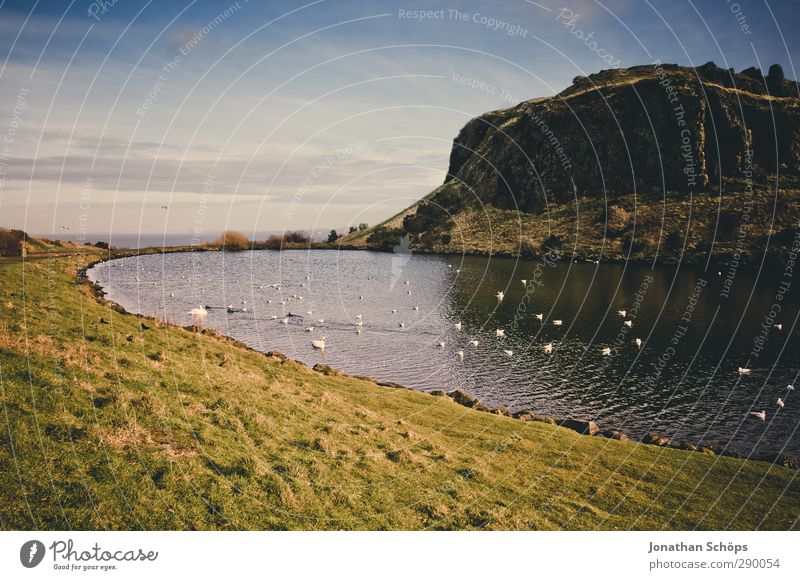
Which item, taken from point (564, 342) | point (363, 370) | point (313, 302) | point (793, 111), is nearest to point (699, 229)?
point (793, 111)

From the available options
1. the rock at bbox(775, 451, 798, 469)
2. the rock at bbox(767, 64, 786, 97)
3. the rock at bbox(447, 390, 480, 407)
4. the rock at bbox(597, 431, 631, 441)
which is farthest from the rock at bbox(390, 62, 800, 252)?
the rock at bbox(775, 451, 798, 469)

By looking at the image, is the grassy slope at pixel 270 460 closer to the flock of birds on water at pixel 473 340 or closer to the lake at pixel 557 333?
the lake at pixel 557 333

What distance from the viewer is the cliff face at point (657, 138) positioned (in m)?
159

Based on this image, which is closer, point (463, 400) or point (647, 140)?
point (463, 400)

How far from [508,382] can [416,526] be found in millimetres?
26486

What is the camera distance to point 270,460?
50.8ft

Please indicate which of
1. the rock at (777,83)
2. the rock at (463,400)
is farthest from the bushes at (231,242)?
the rock at (777,83)

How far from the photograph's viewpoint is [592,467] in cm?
2089

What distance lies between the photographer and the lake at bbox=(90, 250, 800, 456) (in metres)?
33.9

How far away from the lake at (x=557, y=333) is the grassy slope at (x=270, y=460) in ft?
33.5

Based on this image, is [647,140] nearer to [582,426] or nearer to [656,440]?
[656,440]

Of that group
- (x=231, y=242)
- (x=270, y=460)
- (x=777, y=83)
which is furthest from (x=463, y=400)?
(x=777, y=83)

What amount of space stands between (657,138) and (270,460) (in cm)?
19970

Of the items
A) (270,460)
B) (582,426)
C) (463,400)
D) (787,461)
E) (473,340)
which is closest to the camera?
(270,460)
